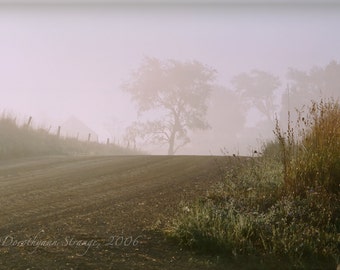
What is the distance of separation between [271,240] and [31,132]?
633 inches

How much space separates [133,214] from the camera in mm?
5211

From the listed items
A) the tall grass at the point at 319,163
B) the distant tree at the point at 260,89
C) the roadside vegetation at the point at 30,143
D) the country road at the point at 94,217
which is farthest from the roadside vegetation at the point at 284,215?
the distant tree at the point at 260,89

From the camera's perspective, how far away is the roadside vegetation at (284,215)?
387 centimetres

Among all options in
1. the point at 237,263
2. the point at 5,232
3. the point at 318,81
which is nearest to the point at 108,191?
the point at 5,232

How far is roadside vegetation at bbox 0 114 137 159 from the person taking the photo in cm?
1478

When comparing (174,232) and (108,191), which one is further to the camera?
(108,191)

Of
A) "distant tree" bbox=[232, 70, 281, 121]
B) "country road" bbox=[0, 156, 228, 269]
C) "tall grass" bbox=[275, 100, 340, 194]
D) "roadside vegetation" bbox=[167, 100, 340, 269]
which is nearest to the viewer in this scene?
"country road" bbox=[0, 156, 228, 269]

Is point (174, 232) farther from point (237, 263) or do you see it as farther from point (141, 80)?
point (141, 80)

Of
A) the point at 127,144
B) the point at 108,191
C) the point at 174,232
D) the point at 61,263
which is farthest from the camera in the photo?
the point at 127,144

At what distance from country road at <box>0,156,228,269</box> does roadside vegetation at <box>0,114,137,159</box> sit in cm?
608

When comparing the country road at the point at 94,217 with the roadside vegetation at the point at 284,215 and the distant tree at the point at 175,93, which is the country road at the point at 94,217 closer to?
the roadside vegetation at the point at 284,215

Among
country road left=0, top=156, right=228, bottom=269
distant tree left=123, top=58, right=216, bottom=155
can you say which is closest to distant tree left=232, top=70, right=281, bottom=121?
distant tree left=123, top=58, right=216, bottom=155

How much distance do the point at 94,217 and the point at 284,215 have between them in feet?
7.82

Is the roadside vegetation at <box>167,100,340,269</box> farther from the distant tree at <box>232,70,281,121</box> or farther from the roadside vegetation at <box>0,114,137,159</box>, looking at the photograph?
the distant tree at <box>232,70,281,121</box>
